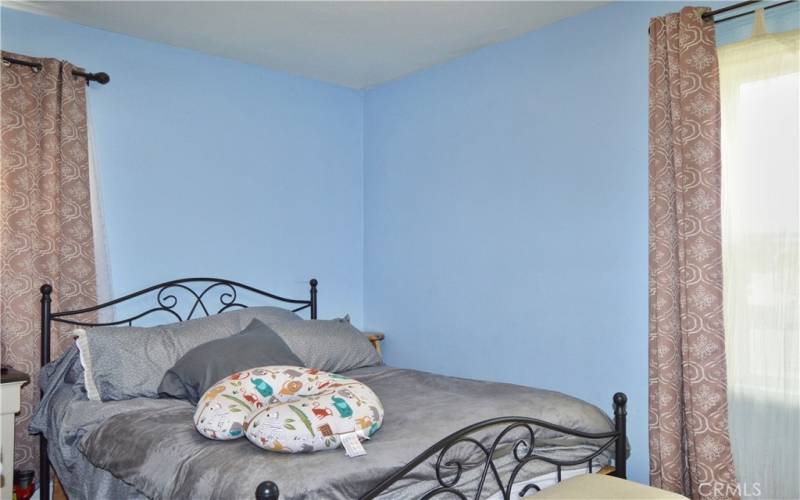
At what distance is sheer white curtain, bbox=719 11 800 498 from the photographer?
7.66 feet

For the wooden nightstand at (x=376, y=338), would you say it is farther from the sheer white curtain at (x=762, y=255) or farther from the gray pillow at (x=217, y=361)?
the sheer white curtain at (x=762, y=255)

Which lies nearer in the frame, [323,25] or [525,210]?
[323,25]

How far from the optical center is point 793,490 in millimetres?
2336

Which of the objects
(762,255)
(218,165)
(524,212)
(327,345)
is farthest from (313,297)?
(762,255)

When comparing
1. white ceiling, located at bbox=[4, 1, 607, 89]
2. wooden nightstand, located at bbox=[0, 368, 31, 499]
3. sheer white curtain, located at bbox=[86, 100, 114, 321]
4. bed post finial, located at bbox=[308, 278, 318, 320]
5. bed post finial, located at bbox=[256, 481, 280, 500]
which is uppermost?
white ceiling, located at bbox=[4, 1, 607, 89]

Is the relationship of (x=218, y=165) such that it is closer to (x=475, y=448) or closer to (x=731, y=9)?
(x=475, y=448)

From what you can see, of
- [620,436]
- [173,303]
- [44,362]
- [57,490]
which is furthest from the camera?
[173,303]

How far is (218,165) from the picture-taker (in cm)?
363

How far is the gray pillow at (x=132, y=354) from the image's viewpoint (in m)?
2.55

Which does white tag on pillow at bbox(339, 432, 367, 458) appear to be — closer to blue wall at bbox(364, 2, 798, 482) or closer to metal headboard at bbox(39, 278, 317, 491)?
blue wall at bbox(364, 2, 798, 482)

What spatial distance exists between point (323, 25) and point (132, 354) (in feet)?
6.10

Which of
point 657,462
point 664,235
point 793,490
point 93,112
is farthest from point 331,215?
point 793,490

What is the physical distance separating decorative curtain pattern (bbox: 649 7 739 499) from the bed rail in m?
0.44

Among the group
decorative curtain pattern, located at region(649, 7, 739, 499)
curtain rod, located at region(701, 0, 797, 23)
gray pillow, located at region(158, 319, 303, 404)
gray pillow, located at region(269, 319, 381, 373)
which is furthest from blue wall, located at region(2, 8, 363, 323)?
curtain rod, located at region(701, 0, 797, 23)
